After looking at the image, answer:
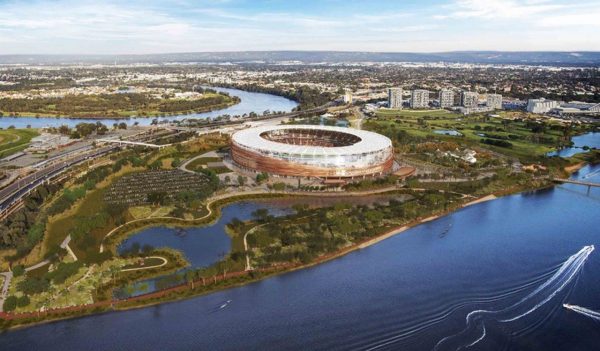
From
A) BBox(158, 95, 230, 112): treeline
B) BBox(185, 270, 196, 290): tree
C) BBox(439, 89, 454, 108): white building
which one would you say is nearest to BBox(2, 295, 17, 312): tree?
BBox(185, 270, 196, 290): tree

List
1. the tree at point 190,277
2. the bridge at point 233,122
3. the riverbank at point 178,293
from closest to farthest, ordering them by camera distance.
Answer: the riverbank at point 178,293
the tree at point 190,277
the bridge at point 233,122

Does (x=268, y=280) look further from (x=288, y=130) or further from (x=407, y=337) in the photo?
(x=288, y=130)

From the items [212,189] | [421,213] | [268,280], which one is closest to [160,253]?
[268,280]

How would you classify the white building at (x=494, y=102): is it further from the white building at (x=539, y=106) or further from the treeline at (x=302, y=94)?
the treeline at (x=302, y=94)

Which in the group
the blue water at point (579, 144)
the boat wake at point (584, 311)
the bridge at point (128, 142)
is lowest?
the boat wake at point (584, 311)

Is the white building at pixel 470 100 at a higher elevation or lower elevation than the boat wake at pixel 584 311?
higher

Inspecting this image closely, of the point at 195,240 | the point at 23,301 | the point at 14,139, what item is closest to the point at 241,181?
the point at 195,240

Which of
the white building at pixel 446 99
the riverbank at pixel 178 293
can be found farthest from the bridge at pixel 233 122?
the riverbank at pixel 178 293
